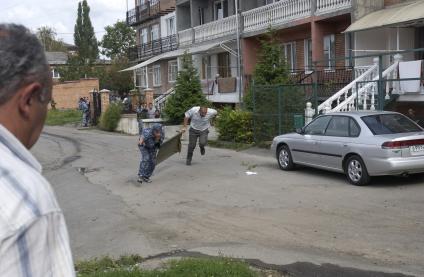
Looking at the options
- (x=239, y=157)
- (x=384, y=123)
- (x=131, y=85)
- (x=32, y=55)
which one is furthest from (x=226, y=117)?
(x=131, y=85)

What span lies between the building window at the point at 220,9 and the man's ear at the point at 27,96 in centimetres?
3316

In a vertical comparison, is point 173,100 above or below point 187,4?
below

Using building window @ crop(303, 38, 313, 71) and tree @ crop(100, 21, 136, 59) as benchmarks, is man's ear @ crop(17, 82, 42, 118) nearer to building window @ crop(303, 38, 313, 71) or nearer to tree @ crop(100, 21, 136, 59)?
building window @ crop(303, 38, 313, 71)

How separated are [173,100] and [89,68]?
45753 millimetres

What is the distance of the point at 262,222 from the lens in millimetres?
8242

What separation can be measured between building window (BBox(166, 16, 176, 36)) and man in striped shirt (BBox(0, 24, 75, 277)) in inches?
1597

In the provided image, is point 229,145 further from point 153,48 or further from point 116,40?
point 116,40

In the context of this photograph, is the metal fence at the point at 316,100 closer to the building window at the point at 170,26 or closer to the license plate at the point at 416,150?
the license plate at the point at 416,150

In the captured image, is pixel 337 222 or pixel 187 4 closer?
pixel 337 222

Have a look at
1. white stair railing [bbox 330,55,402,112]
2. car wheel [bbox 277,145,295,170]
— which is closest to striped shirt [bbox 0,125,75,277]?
car wheel [bbox 277,145,295,170]

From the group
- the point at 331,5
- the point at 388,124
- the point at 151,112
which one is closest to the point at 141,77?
the point at 151,112

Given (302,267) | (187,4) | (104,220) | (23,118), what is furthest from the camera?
(187,4)

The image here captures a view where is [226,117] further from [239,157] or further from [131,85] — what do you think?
[131,85]

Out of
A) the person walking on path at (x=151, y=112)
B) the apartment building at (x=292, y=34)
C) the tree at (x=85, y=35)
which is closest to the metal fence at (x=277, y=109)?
the apartment building at (x=292, y=34)
